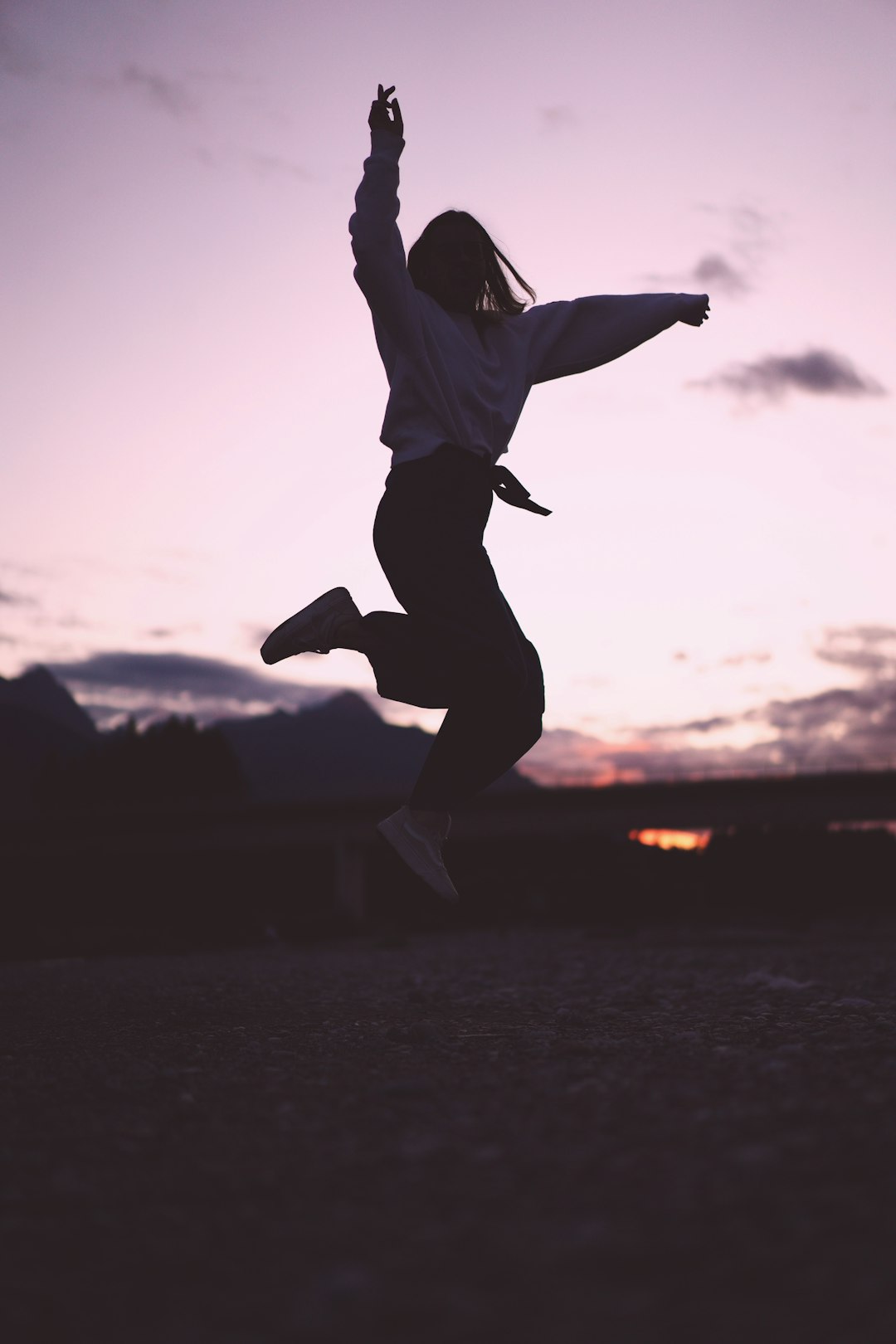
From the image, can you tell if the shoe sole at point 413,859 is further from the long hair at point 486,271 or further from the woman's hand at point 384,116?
the woman's hand at point 384,116

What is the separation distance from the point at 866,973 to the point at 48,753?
314ft

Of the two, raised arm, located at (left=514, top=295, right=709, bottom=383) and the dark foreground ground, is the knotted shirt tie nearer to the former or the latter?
raised arm, located at (left=514, top=295, right=709, bottom=383)

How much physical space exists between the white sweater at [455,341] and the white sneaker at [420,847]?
1650 millimetres

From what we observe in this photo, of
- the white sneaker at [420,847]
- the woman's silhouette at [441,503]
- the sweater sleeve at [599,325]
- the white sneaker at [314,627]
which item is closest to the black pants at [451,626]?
the woman's silhouette at [441,503]

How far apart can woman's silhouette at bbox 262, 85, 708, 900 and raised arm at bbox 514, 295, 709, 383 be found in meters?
0.09

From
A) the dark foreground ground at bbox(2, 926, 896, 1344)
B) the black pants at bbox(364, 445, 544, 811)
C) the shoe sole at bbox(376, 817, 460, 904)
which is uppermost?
the black pants at bbox(364, 445, 544, 811)

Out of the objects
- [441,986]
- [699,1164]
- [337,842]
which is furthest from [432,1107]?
[337,842]

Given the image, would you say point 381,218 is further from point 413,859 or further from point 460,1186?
point 460,1186

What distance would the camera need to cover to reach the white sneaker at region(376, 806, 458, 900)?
523cm

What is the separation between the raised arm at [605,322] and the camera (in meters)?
5.83

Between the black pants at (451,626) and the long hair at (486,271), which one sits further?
the long hair at (486,271)

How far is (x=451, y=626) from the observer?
5039mm

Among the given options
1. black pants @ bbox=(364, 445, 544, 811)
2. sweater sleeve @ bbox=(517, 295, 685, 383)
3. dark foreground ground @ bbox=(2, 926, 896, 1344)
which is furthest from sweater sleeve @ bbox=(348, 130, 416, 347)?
dark foreground ground @ bbox=(2, 926, 896, 1344)

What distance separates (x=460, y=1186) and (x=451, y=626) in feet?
9.81
